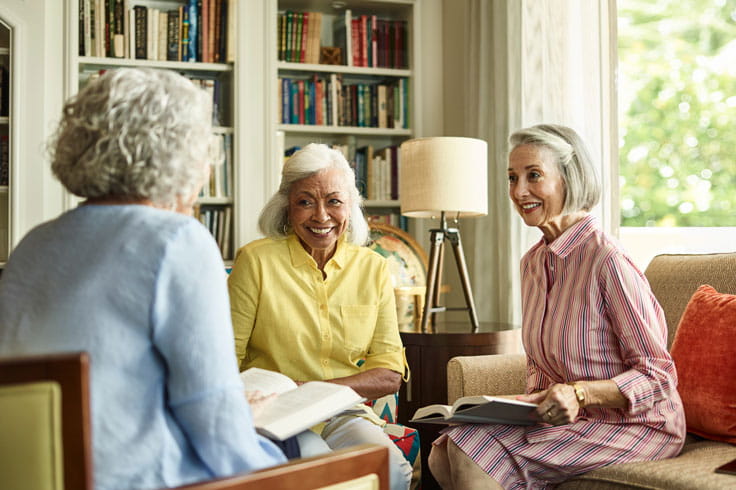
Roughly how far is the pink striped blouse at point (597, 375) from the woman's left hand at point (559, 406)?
10cm

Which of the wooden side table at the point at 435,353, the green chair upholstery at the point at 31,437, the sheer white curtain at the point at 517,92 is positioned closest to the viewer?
the green chair upholstery at the point at 31,437

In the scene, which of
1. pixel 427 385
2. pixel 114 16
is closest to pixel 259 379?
pixel 427 385

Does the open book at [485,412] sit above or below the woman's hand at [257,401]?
below

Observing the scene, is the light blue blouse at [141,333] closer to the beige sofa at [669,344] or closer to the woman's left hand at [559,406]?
the woman's left hand at [559,406]

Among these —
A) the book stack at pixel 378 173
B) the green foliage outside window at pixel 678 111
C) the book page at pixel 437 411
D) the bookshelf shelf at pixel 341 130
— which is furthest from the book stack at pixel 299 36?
the book page at pixel 437 411

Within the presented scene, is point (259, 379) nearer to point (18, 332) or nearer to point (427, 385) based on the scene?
point (18, 332)

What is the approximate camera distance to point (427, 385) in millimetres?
2643

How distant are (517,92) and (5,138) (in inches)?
87.7

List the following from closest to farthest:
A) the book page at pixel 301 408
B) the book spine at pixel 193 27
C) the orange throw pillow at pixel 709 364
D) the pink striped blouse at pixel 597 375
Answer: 1. the book page at pixel 301 408
2. the pink striped blouse at pixel 597 375
3. the orange throw pillow at pixel 709 364
4. the book spine at pixel 193 27

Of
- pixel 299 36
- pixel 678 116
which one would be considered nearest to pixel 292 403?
pixel 299 36

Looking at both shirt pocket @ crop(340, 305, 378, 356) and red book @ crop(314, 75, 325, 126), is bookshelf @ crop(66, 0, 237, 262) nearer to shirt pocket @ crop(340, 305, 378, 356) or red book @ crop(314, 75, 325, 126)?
red book @ crop(314, 75, 325, 126)

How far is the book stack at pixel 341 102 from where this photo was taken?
3.77m

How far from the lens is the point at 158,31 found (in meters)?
3.53

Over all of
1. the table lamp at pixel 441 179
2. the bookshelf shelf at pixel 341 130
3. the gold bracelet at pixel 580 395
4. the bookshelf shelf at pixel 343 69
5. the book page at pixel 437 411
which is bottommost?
→ the book page at pixel 437 411
